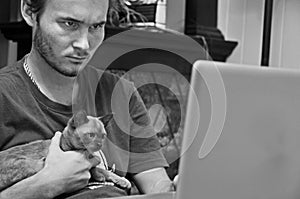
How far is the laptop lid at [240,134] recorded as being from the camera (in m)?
0.73

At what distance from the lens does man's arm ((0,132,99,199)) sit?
50.6 inches

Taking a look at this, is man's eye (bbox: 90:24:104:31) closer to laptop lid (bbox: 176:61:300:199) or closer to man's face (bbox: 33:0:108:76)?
man's face (bbox: 33:0:108:76)

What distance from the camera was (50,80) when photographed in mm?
1433

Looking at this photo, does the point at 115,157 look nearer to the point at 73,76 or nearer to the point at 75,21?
the point at 73,76

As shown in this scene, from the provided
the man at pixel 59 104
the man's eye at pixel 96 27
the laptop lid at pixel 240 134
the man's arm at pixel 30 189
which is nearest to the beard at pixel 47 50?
the man at pixel 59 104

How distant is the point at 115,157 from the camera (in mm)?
1433

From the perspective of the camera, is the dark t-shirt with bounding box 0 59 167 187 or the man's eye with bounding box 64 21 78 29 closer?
the dark t-shirt with bounding box 0 59 167 187

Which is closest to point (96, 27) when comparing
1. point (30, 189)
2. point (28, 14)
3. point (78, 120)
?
point (28, 14)

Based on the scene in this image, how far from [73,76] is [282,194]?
76cm

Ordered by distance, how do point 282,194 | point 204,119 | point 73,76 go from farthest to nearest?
point 73,76 → point 282,194 → point 204,119

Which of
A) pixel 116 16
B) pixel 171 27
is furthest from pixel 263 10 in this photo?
pixel 116 16

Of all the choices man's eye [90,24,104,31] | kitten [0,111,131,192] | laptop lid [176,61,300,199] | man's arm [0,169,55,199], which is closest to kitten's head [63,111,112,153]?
kitten [0,111,131,192]

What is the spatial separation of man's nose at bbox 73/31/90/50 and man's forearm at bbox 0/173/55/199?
0.37 metres

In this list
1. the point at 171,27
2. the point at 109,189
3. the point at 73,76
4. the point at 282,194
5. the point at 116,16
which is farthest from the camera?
the point at 171,27
